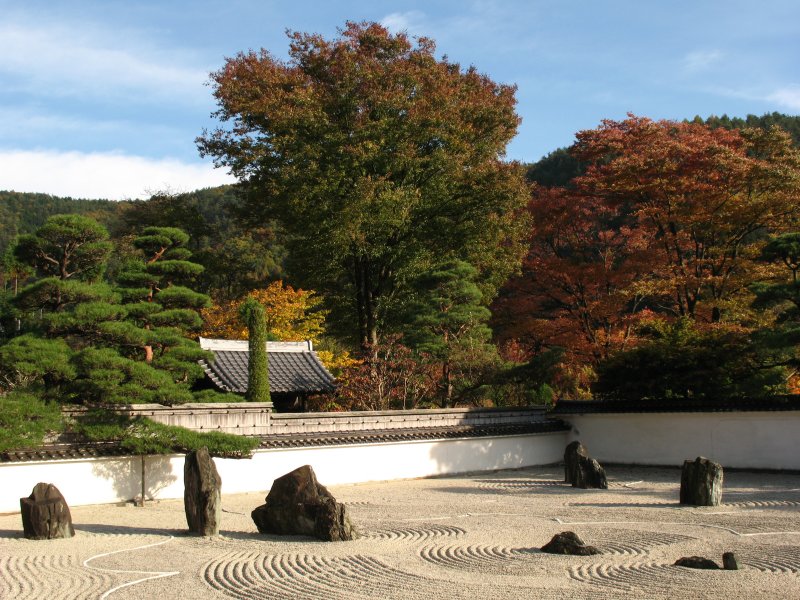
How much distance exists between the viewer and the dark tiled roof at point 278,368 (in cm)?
1908

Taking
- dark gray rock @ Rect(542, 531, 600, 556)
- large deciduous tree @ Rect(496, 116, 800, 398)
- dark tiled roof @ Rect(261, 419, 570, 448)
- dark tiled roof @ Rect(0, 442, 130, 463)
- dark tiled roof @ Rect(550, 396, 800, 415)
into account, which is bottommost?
dark gray rock @ Rect(542, 531, 600, 556)

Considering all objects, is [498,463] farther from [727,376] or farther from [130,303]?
[130,303]

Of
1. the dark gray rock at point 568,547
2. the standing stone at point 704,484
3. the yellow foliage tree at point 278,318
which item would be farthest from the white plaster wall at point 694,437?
the dark gray rock at point 568,547

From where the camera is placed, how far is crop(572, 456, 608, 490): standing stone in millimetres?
15375

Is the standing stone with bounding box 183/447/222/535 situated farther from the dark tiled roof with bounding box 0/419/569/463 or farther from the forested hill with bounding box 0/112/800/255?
the forested hill with bounding box 0/112/800/255

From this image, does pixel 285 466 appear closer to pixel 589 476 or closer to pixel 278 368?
pixel 278 368

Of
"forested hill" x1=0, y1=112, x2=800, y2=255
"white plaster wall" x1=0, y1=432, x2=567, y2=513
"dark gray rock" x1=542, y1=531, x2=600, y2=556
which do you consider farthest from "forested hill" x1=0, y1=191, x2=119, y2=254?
"dark gray rock" x1=542, y1=531, x2=600, y2=556

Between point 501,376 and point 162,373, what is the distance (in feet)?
34.1

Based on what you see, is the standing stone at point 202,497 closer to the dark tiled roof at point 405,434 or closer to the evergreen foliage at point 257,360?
the dark tiled roof at point 405,434

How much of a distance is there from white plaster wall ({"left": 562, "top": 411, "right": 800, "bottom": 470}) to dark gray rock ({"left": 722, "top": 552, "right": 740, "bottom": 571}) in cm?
1095

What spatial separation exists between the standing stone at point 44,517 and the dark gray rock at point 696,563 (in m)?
7.45

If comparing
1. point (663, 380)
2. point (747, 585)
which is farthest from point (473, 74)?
point (747, 585)

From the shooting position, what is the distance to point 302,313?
24.5 m

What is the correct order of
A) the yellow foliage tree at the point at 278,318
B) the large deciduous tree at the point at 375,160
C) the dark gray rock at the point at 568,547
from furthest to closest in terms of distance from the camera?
the yellow foliage tree at the point at 278,318, the large deciduous tree at the point at 375,160, the dark gray rock at the point at 568,547
